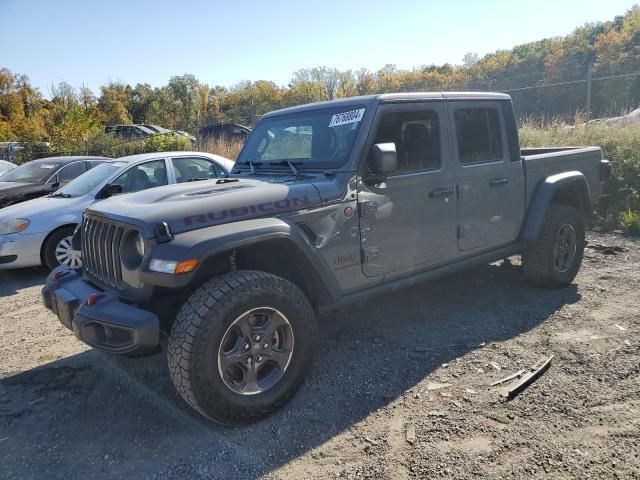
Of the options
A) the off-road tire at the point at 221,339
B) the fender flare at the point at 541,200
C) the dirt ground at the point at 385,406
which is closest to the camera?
the dirt ground at the point at 385,406

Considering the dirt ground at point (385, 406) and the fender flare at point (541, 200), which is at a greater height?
the fender flare at point (541, 200)

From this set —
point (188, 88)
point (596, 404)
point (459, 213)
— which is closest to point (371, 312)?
point (459, 213)

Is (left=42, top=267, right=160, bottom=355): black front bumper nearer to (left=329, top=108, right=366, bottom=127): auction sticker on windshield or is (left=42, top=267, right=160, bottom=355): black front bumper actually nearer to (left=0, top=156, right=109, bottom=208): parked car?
(left=329, top=108, right=366, bottom=127): auction sticker on windshield

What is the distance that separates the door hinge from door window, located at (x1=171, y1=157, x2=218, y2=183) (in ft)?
13.0

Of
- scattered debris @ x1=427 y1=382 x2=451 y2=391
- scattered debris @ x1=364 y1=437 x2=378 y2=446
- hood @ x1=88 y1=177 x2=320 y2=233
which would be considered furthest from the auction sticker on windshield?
scattered debris @ x1=364 y1=437 x2=378 y2=446

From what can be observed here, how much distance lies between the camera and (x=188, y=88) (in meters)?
44.2

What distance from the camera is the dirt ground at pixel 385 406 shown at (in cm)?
265

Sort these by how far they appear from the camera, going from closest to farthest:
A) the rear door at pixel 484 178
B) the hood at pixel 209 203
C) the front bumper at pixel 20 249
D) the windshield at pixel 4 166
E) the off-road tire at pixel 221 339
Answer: the off-road tire at pixel 221 339
the hood at pixel 209 203
the rear door at pixel 484 178
the front bumper at pixel 20 249
the windshield at pixel 4 166

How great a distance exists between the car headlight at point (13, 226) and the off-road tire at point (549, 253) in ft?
19.0

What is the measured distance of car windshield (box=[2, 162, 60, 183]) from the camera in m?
8.52

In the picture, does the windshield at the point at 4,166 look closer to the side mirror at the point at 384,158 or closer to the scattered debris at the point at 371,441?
the side mirror at the point at 384,158

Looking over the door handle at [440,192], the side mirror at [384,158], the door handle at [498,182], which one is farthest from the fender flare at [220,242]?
the door handle at [498,182]

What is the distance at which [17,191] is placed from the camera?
8062 millimetres

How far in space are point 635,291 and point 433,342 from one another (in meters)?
2.39
